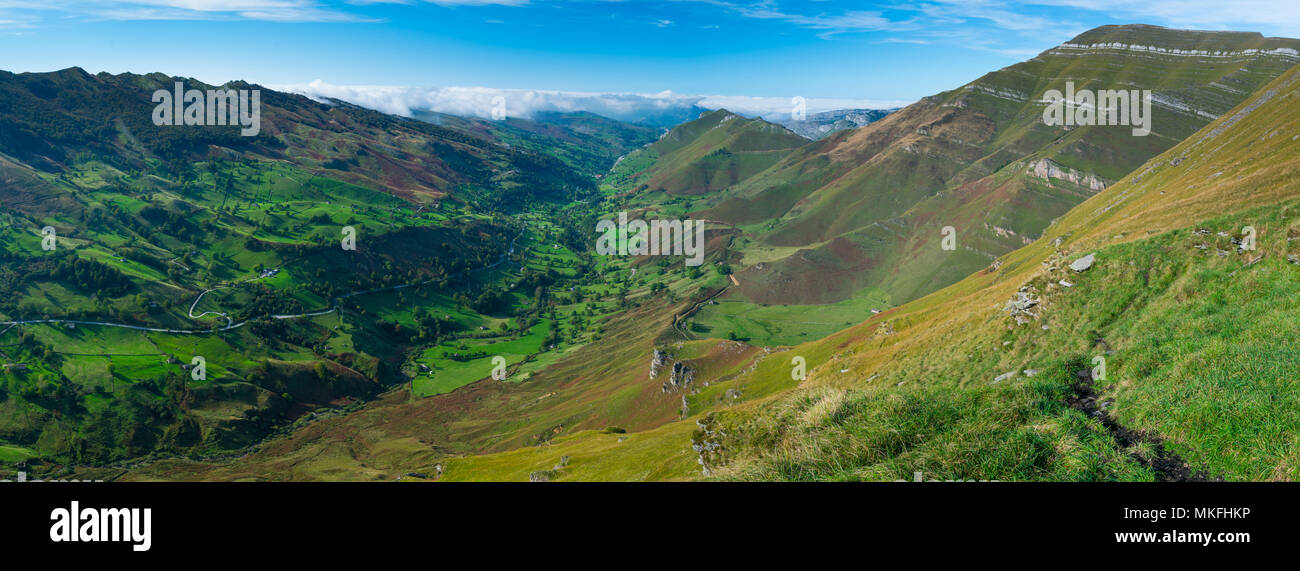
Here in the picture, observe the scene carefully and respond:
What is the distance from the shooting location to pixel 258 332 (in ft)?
562

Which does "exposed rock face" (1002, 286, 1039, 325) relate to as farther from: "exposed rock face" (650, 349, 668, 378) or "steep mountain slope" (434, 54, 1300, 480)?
"exposed rock face" (650, 349, 668, 378)

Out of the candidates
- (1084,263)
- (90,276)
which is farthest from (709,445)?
(90,276)

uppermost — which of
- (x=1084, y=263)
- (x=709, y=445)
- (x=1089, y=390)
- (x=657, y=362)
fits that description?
(x=1084, y=263)

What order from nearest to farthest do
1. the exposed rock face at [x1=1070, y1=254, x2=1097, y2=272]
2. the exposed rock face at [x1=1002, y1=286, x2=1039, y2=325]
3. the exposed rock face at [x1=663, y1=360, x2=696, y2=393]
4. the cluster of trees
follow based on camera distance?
the exposed rock face at [x1=1070, y1=254, x2=1097, y2=272], the exposed rock face at [x1=1002, y1=286, x2=1039, y2=325], the exposed rock face at [x1=663, y1=360, x2=696, y2=393], the cluster of trees

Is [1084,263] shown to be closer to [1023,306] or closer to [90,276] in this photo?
[1023,306]

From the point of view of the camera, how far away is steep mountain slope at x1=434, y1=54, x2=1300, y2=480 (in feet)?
39.2

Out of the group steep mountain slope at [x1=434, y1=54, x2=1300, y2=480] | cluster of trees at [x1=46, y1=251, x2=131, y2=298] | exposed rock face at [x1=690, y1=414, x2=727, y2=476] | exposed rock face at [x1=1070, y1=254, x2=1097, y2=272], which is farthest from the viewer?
cluster of trees at [x1=46, y1=251, x2=131, y2=298]

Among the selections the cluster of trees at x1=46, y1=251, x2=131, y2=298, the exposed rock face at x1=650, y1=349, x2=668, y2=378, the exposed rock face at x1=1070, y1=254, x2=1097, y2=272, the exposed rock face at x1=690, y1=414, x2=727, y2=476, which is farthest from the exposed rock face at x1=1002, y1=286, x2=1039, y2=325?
the cluster of trees at x1=46, y1=251, x2=131, y2=298

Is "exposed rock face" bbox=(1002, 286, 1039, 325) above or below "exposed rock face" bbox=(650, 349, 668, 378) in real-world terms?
above

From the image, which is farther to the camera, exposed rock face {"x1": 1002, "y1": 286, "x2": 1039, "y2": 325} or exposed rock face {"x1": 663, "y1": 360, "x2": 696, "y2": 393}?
exposed rock face {"x1": 663, "y1": 360, "x2": 696, "y2": 393}

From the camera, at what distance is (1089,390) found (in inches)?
805
